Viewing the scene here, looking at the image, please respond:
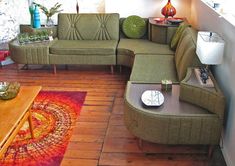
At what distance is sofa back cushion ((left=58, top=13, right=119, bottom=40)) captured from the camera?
5021 mm

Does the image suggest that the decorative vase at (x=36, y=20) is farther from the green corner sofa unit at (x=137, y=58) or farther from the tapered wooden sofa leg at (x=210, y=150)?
the tapered wooden sofa leg at (x=210, y=150)

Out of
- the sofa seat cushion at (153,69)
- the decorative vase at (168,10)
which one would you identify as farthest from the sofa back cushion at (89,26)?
the sofa seat cushion at (153,69)

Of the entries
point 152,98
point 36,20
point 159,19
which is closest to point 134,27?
point 159,19

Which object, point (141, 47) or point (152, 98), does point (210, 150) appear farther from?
point (141, 47)

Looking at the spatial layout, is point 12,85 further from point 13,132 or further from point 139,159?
point 139,159

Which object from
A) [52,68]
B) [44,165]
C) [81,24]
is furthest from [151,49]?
[44,165]

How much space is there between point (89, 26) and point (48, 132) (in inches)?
97.6

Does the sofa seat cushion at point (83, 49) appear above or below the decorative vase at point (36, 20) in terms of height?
below

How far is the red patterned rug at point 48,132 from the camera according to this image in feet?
8.70

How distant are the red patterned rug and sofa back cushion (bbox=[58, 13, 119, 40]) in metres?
1.41

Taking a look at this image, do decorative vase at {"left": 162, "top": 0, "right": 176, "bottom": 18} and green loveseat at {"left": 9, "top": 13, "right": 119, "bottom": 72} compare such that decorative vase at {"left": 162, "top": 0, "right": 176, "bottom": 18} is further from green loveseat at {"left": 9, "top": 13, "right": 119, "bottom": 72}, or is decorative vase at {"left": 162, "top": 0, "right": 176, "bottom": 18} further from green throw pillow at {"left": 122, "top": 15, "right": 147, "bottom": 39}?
green loveseat at {"left": 9, "top": 13, "right": 119, "bottom": 72}

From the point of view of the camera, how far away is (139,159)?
103 inches

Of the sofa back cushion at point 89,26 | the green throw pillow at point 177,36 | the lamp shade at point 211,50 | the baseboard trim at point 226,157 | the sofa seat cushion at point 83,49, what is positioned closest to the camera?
the baseboard trim at point 226,157

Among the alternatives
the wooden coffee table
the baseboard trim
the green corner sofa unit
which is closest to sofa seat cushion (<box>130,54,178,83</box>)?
the green corner sofa unit
